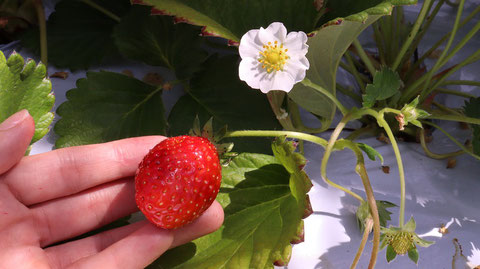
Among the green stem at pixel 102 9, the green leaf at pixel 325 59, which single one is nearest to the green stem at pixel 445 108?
the green leaf at pixel 325 59

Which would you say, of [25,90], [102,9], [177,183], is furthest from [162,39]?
[177,183]

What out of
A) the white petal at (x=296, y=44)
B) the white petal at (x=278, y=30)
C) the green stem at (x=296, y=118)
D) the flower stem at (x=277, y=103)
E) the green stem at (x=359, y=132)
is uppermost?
the white petal at (x=278, y=30)

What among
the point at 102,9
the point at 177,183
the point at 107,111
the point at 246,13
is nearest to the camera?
the point at 177,183

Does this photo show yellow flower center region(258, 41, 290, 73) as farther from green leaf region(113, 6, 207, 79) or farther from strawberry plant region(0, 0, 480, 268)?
green leaf region(113, 6, 207, 79)

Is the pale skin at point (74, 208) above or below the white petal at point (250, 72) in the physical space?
below

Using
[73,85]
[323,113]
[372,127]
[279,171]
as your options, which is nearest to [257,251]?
[279,171]

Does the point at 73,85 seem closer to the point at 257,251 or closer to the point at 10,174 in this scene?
the point at 10,174

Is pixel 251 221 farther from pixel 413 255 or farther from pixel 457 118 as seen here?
pixel 457 118

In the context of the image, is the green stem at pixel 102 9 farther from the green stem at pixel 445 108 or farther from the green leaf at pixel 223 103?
the green stem at pixel 445 108
